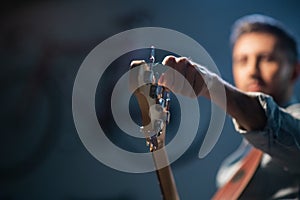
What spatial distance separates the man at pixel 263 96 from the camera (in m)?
0.46

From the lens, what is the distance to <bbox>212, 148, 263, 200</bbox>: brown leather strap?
0.64 m

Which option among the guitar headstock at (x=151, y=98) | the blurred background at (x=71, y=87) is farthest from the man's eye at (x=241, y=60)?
the guitar headstock at (x=151, y=98)

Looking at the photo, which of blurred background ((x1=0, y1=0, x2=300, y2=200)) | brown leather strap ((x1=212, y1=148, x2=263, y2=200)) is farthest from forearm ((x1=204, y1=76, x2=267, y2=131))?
blurred background ((x1=0, y1=0, x2=300, y2=200))

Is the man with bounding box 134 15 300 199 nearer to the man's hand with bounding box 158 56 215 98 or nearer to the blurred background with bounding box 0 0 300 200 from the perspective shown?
the man's hand with bounding box 158 56 215 98

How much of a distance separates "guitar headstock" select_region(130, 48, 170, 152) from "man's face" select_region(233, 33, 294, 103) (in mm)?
395

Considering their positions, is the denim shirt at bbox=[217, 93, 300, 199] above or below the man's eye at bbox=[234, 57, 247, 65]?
below

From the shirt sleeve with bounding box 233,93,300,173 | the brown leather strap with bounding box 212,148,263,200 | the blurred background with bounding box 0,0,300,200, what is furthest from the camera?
the blurred background with bounding box 0,0,300,200

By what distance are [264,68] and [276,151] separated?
0.89ft

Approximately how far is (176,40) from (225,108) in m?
0.65

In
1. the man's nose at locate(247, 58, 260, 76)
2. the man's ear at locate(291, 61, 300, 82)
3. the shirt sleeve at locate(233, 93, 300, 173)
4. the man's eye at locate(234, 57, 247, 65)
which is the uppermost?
the man's eye at locate(234, 57, 247, 65)

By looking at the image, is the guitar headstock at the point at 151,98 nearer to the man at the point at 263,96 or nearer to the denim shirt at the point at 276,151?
the man at the point at 263,96

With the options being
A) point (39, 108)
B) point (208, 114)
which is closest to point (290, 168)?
point (208, 114)

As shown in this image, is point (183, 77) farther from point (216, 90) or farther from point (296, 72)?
point (296, 72)

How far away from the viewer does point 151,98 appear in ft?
1.29
